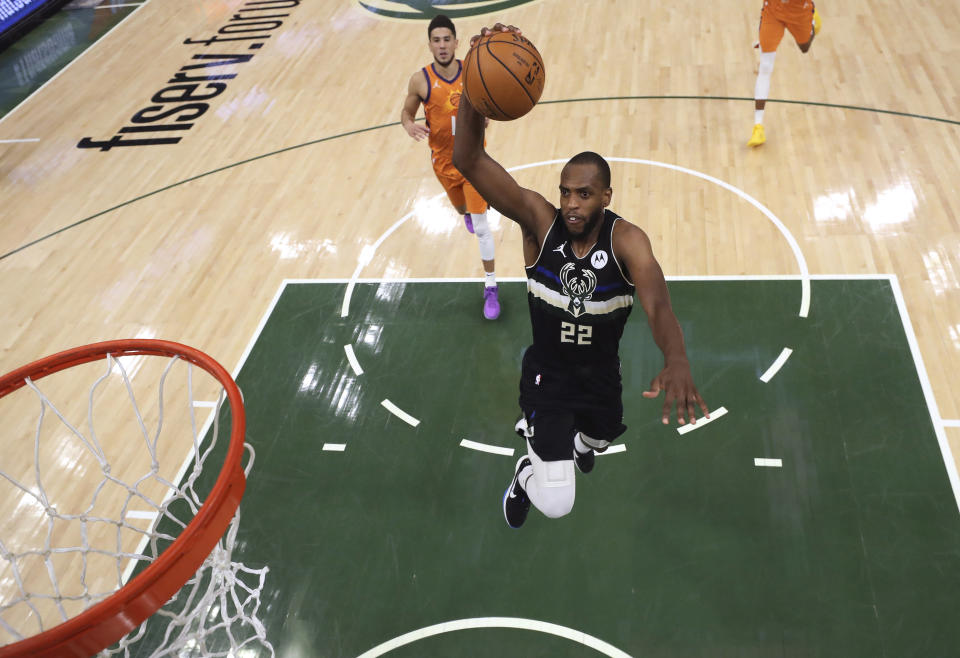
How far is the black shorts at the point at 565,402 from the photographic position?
3.68 meters

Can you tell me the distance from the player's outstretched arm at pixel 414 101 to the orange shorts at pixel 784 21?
3.55m

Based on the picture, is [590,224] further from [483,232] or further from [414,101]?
[414,101]

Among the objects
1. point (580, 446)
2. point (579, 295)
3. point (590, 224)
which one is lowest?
point (580, 446)

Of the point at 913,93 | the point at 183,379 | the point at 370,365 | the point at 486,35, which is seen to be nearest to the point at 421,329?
the point at 370,365

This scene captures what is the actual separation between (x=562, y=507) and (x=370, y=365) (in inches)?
87.9

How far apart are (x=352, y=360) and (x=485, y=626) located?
2324 millimetres

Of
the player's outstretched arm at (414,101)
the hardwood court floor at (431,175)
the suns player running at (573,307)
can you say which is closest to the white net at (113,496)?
the hardwood court floor at (431,175)

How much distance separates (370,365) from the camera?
5.50 meters

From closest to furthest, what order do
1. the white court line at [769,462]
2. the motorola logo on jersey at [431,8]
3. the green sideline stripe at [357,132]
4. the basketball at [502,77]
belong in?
the basketball at [502,77] < the white court line at [769,462] < the green sideline stripe at [357,132] < the motorola logo on jersey at [431,8]

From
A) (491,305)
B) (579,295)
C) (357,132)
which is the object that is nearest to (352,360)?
(491,305)

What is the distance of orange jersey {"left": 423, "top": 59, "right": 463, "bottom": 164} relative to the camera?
532cm

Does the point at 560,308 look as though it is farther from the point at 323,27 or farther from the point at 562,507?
the point at 323,27

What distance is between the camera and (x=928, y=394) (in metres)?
4.77

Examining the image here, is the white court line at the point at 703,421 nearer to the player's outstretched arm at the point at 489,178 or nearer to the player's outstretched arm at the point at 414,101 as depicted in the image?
the player's outstretched arm at the point at 489,178
